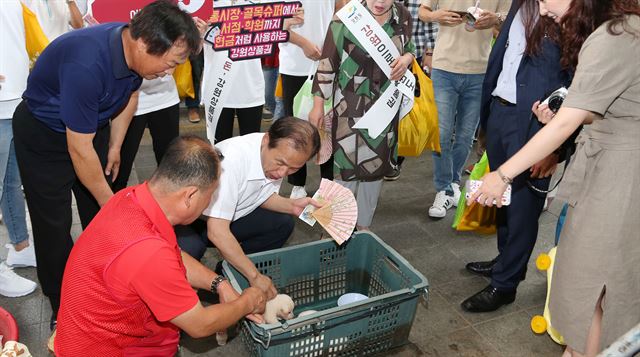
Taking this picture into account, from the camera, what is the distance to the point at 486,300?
112 inches

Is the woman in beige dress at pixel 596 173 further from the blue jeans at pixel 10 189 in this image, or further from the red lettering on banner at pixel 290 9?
the blue jeans at pixel 10 189

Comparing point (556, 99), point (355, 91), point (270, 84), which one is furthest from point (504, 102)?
point (270, 84)

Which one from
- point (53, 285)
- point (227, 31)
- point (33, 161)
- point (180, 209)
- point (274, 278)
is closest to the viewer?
point (180, 209)

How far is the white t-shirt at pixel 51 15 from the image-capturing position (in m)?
2.83

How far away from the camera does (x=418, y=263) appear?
3295 mm

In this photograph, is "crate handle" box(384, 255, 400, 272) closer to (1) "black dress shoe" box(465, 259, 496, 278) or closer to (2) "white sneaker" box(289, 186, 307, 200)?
(1) "black dress shoe" box(465, 259, 496, 278)

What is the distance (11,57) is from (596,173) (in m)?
2.50

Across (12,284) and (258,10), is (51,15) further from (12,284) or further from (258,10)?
(12,284)

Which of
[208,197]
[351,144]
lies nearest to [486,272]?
[351,144]

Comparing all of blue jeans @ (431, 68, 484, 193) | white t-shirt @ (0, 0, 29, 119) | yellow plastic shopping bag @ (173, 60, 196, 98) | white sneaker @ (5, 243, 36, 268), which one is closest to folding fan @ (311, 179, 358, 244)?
blue jeans @ (431, 68, 484, 193)

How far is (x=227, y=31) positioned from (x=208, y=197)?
174 cm

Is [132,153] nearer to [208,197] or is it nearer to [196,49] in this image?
[196,49]

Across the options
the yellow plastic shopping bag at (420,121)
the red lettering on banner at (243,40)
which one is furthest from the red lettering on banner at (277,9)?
the yellow plastic shopping bag at (420,121)

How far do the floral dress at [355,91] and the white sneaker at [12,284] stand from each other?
5.74 feet
